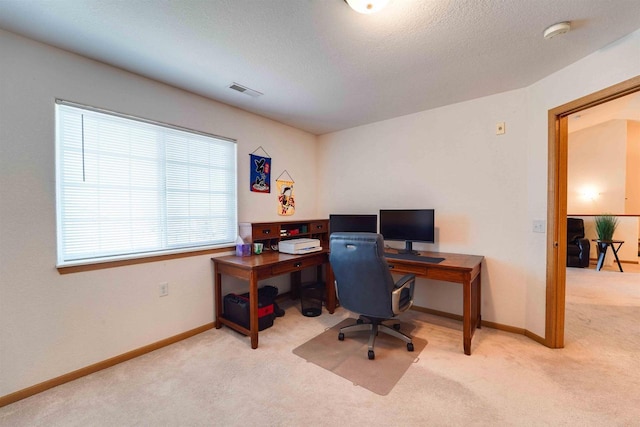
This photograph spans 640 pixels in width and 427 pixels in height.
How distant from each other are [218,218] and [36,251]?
1.42m

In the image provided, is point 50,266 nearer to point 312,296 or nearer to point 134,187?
point 134,187

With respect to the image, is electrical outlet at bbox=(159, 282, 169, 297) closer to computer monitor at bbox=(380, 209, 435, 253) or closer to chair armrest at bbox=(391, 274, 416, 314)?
chair armrest at bbox=(391, 274, 416, 314)

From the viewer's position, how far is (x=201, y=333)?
270 cm

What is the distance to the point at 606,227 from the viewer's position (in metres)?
5.02

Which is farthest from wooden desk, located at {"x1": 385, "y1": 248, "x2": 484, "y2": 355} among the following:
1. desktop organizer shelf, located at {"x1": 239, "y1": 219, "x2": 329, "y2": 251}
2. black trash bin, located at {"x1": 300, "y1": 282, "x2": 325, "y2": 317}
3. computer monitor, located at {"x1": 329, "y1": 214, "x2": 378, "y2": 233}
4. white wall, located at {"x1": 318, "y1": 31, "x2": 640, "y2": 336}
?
desktop organizer shelf, located at {"x1": 239, "y1": 219, "x2": 329, "y2": 251}

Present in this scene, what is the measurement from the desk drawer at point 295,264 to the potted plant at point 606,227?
5.78 m

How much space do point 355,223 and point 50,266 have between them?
284 cm

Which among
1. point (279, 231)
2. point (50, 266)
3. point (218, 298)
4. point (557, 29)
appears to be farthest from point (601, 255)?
point (50, 266)

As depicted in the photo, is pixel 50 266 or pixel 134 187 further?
pixel 134 187

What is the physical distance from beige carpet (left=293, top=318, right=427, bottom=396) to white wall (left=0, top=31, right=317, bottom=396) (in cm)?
137

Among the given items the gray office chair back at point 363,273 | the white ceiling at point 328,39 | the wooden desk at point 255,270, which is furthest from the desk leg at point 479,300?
the white ceiling at point 328,39

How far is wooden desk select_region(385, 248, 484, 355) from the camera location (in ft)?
7.27

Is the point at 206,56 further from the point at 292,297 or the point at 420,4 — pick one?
the point at 292,297

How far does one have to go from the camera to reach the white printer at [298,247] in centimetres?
298
